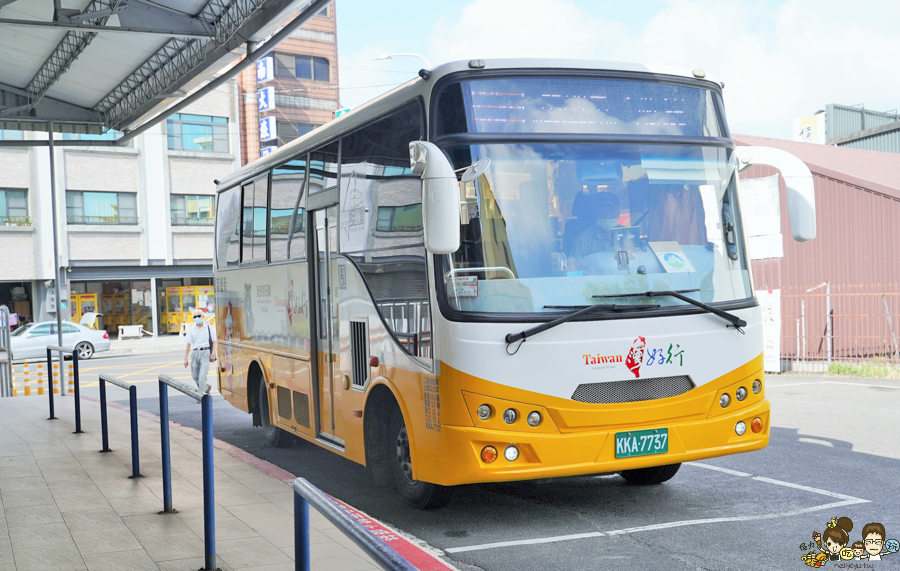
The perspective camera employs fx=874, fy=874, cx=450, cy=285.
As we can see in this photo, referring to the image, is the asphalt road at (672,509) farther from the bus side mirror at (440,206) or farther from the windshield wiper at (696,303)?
the bus side mirror at (440,206)

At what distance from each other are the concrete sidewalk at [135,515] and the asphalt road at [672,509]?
0.79 metres

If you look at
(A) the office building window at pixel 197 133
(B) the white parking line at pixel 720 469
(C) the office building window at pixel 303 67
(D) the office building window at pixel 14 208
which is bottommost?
(B) the white parking line at pixel 720 469

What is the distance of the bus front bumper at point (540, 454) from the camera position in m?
5.92

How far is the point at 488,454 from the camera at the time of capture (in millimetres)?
5945

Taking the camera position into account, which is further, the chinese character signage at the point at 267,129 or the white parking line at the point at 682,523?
the chinese character signage at the point at 267,129

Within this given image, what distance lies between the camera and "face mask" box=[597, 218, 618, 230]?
6254 millimetres

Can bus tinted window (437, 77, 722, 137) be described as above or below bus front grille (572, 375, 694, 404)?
above

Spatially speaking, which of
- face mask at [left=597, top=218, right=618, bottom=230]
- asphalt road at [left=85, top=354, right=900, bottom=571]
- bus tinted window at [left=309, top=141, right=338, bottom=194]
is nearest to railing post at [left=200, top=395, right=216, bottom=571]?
asphalt road at [left=85, top=354, right=900, bottom=571]

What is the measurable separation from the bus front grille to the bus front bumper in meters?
0.20

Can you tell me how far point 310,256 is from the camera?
865 cm

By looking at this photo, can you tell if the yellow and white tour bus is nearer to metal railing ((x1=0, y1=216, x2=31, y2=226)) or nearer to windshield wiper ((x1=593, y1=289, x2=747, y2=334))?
windshield wiper ((x1=593, y1=289, x2=747, y2=334))

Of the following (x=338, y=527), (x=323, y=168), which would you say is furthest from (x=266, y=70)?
(x=338, y=527)

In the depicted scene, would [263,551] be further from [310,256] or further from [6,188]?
[6,188]

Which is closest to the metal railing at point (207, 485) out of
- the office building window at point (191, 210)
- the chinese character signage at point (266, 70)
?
the office building window at point (191, 210)
